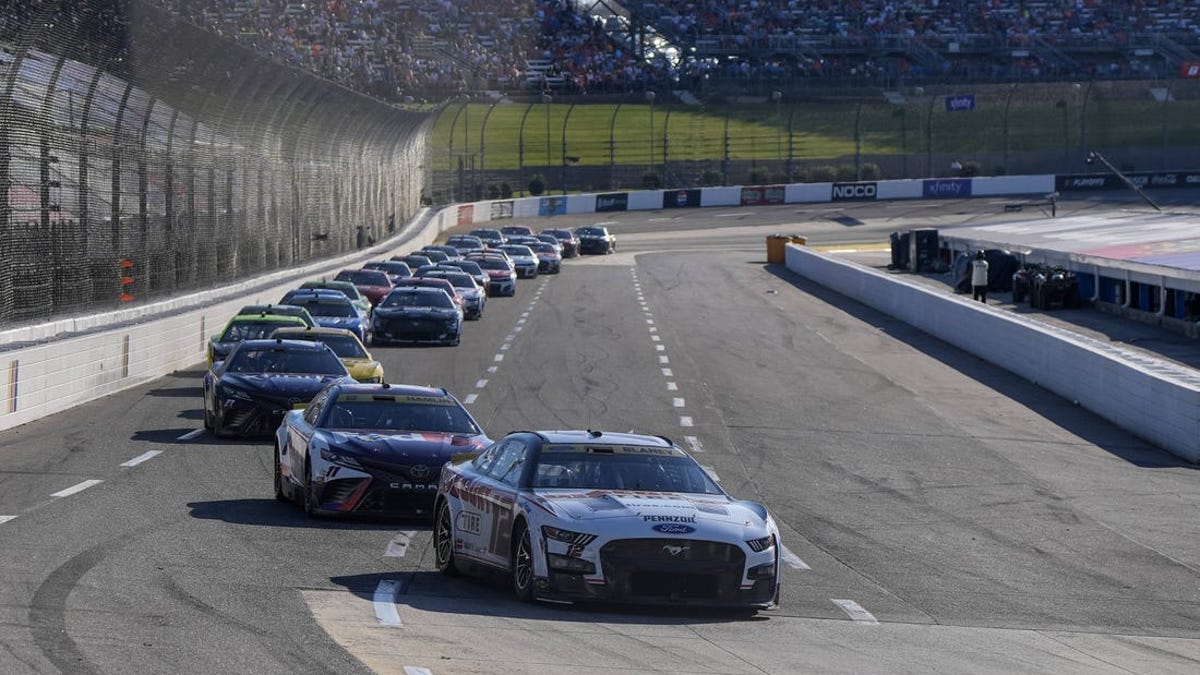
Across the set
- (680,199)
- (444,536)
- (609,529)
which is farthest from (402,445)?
(680,199)

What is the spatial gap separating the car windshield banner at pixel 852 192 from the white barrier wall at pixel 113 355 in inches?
2265

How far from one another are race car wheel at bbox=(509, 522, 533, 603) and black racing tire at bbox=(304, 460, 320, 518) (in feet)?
11.6

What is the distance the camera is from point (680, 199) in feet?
307

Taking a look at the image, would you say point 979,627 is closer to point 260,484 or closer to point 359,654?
point 359,654

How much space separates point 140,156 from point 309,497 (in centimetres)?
1637

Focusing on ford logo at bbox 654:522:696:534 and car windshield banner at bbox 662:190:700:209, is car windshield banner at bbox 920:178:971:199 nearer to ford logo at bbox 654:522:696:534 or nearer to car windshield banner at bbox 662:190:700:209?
car windshield banner at bbox 662:190:700:209

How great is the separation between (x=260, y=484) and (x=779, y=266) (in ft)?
167

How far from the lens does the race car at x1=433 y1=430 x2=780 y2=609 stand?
34.8 ft

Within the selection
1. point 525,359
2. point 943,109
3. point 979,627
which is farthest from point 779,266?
point 979,627

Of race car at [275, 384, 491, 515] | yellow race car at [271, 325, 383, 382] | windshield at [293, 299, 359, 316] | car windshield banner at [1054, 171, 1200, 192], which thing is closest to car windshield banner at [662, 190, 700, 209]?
car windshield banner at [1054, 171, 1200, 192]

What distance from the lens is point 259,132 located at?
3838cm

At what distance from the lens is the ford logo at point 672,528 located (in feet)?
35.0

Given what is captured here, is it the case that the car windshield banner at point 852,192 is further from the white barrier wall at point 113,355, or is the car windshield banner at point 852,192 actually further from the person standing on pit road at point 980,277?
the white barrier wall at point 113,355

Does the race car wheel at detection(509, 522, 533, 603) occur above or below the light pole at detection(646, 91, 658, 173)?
below
